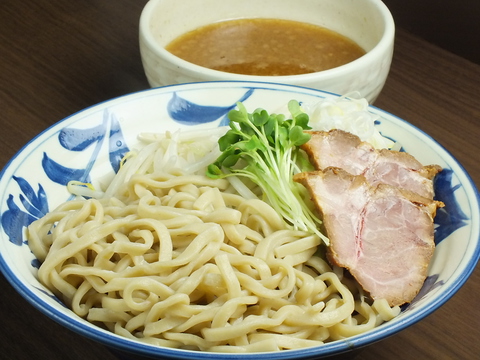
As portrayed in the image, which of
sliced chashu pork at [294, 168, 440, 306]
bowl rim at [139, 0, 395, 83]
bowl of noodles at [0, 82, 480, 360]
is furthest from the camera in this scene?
bowl rim at [139, 0, 395, 83]

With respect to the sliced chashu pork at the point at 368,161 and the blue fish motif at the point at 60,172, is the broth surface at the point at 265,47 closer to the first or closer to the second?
the sliced chashu pork at the point at 368,161

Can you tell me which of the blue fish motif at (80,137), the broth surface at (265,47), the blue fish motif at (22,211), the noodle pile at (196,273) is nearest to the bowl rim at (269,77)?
the broth surface at (265,47)

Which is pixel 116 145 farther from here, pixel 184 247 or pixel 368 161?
pixel 368 161

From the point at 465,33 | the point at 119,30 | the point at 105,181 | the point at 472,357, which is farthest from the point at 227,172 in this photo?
the point at 465,33

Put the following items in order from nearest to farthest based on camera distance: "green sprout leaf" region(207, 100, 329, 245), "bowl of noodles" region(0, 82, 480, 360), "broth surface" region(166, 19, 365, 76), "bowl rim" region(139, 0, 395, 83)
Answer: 1. "bowl of noodles" region(0, 82, 480, 360)
2. "green sprout leaf" region(207, 100, 329, 245)
3. "bowl rim" region(139, 0, 395, 83)
4. "broth surface" region(166, 19, 365, 76)

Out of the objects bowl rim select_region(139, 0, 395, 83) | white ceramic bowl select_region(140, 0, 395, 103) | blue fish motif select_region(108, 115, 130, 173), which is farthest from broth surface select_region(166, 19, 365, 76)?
blue fish motif select_region(108, 115, 130, 173)

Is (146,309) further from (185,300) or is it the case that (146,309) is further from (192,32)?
(192,32)

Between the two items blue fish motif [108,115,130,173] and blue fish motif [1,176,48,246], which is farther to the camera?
blue fish motif [108,115,130,173]

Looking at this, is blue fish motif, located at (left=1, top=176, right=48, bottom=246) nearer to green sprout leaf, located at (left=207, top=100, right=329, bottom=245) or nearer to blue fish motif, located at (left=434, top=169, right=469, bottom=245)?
green sprout leaf, located at (left=207, top=100, right=329, bottom=245)
